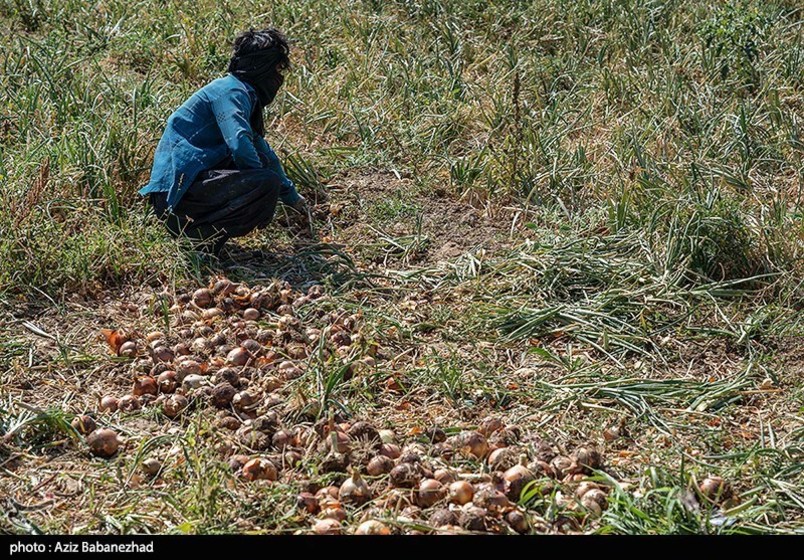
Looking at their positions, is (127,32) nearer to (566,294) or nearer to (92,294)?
(92,294)

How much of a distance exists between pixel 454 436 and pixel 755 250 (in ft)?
6.25

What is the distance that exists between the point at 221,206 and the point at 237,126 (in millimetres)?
359

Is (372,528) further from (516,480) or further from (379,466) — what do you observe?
(516,480)

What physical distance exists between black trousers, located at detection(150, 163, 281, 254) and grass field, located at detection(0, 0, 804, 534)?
0.36 feet

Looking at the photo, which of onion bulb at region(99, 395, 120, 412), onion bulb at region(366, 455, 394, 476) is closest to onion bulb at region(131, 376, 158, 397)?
onion bulb at region(99, 395, 120, 412)

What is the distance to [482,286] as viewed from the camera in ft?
14.8

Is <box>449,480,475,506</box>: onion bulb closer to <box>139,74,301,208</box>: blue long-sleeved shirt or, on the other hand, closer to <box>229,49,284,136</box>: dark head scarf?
<box>139,74,301,208</box>: blue long-sleeved shirt

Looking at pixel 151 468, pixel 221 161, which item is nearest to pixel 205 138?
pixel 221 161

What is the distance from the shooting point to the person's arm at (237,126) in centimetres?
462

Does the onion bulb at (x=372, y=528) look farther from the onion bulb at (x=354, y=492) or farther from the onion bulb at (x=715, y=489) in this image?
the onion bulb at (x=715, y=489)

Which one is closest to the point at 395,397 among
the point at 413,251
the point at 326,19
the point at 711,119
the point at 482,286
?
the point at 482,286

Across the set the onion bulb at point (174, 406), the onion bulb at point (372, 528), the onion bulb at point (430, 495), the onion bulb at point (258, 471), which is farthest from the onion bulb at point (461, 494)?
the onion bulb at point (174, 406)

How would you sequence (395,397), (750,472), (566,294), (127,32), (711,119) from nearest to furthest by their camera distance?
1. (750,472)
2. (395,397)
3. (566,294)
4. (711,119)
5. (127,32)

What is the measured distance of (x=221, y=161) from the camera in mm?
4785
